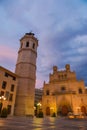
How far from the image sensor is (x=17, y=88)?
1029 inches

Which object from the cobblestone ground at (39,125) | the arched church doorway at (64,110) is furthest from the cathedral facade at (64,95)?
the cobblestone ground at (39,125)

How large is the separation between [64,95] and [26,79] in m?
13.1

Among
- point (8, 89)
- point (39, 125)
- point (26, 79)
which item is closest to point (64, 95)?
point (26, 79)

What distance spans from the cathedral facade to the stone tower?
384 inches

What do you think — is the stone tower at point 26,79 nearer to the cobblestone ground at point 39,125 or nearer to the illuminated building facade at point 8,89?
the illuminated building facade at point 8,89

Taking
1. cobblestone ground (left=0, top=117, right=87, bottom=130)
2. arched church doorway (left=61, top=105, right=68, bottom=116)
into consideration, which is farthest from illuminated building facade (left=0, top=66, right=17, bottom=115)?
cobblestone ground (left=0, top=117, right=87, bottom=130)

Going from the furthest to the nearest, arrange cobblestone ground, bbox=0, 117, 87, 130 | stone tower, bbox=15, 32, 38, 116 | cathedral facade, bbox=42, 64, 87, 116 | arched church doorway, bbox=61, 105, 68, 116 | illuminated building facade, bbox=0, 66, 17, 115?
arched church doorway, bbox=61, 105, 68, 116
cathedral facade, bbox=42, 64, 87, 116
stone tower, bbox=15, 32, 38, 116
illuminated building facade, bbox=0, 66, 17, 115
cobblestone ground, bbox=0, 117, 87, 130

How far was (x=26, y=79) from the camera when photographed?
26016 mm

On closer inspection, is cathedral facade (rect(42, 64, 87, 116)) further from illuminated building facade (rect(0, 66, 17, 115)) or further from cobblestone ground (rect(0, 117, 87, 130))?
cobblestone ground (rect(0, 117, 87, 130))

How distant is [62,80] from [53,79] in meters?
Answer: 2.90

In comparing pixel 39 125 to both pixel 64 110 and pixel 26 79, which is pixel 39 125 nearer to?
pixel 26 79

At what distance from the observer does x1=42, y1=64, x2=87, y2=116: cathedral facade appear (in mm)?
31438

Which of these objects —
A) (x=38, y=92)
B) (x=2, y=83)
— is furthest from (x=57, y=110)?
(x=38, y=92)

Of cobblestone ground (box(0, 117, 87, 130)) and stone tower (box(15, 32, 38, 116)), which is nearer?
cobblestone ground (box(0, 117, 87, 130))
